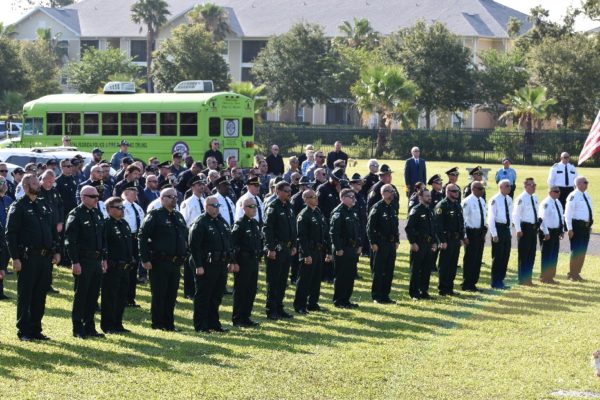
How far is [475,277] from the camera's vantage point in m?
20.4

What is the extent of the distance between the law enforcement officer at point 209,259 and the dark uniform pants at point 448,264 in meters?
5.20

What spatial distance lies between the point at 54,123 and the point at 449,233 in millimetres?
23707

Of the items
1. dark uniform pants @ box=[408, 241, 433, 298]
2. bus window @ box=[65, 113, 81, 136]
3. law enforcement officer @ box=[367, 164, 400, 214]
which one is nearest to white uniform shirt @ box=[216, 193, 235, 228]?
dark uniform pants @ box=[408, 241, 433, 298]

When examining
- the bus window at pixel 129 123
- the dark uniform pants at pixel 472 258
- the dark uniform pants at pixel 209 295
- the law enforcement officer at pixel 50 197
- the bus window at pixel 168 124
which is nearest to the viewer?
the law enforcement officer at pixel 50 197

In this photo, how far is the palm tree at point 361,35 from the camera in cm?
8719

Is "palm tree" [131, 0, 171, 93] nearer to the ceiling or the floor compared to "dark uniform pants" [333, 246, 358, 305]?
nearer to the ceiling

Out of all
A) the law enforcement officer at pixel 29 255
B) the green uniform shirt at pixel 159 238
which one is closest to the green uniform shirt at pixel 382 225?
the green uniform shirt at pixel 159 238

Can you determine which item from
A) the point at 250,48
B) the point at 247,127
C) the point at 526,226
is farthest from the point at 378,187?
the point at 250,48

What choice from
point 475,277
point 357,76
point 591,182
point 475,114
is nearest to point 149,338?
point 475,277

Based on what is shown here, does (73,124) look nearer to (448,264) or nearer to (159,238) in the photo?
(448,264)

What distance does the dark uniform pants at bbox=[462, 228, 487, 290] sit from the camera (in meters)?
20.2

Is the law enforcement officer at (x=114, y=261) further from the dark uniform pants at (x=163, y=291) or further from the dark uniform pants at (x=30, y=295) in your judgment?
the dark uniform pants at (x=30, y=295)

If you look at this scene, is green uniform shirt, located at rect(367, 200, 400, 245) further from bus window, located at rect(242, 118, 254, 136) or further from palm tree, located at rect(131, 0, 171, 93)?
palm tree, located at rect(131, 0, 171, 93)

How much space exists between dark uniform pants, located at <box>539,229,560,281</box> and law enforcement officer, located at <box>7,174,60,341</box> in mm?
10362
